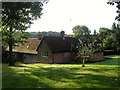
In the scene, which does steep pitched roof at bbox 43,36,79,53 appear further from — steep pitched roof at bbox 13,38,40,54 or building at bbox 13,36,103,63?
steep pitched roof at bbox 13,38,40,54

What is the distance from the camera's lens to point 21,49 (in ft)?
221

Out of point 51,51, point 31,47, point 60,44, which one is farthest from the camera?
point 31,47

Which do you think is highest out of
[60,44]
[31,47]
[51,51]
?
[60,44]

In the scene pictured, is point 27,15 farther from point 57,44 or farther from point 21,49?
point 21,49

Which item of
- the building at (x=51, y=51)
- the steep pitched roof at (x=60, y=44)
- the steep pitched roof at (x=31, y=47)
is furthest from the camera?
the steep pitched roof at (x=31, y=47)

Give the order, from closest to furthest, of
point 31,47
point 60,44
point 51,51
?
point 51,51, point 60,44, point 31,47

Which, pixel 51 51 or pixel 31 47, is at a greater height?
pixel 31 47

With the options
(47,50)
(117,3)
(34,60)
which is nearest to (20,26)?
(117,3)

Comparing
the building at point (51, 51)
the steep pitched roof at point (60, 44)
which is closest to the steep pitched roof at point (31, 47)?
the building at point (51, 51)

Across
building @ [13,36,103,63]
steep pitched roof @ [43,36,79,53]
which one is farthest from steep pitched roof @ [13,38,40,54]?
steep pitched roof @ [43,36,79,53]

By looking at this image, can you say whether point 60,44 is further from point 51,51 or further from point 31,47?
point 31,47

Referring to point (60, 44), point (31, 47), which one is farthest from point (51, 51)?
point (31, 47)

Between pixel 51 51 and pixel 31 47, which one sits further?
pixel 31 47

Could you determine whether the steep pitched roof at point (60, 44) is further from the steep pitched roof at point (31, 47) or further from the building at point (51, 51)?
the steep pitched roof at point (31, 47)
